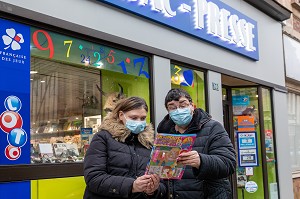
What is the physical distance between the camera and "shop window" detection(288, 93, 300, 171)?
9.81 meters

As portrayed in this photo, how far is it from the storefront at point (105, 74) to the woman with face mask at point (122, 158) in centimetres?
119

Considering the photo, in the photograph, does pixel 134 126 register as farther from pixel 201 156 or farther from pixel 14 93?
pixel 14 93

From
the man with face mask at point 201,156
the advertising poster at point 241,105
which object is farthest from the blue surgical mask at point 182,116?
Result: the advertising poster at point 241,105

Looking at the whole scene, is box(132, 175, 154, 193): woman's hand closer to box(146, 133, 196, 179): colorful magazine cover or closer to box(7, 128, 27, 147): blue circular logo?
box(146, 133, 196, 179): colorful magazine cover

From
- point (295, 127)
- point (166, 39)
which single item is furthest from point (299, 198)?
point (166, 39)

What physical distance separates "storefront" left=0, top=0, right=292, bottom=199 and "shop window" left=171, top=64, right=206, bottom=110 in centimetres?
2

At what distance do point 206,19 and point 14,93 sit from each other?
371 centimetres

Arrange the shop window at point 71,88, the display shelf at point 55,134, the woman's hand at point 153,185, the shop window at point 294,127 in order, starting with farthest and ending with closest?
the shop window at point 294,127, the shop window at point 71,88, the display shelf at point 55,134, the woman's hand at point 153,185

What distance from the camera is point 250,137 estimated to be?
7945 mm

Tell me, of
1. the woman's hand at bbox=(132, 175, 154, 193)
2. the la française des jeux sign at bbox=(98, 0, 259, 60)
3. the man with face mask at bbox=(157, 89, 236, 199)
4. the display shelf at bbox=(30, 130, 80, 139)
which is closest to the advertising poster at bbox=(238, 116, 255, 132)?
the la française des jeux sign at bbox=(98, 0, 259, 60)

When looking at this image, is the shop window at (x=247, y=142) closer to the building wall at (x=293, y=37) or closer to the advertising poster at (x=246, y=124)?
the advertising poster at (x=246, y=124)

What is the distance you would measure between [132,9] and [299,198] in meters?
6.85

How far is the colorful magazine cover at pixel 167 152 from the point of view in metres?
2.41

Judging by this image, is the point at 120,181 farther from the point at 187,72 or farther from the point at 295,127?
the point at 295,127
